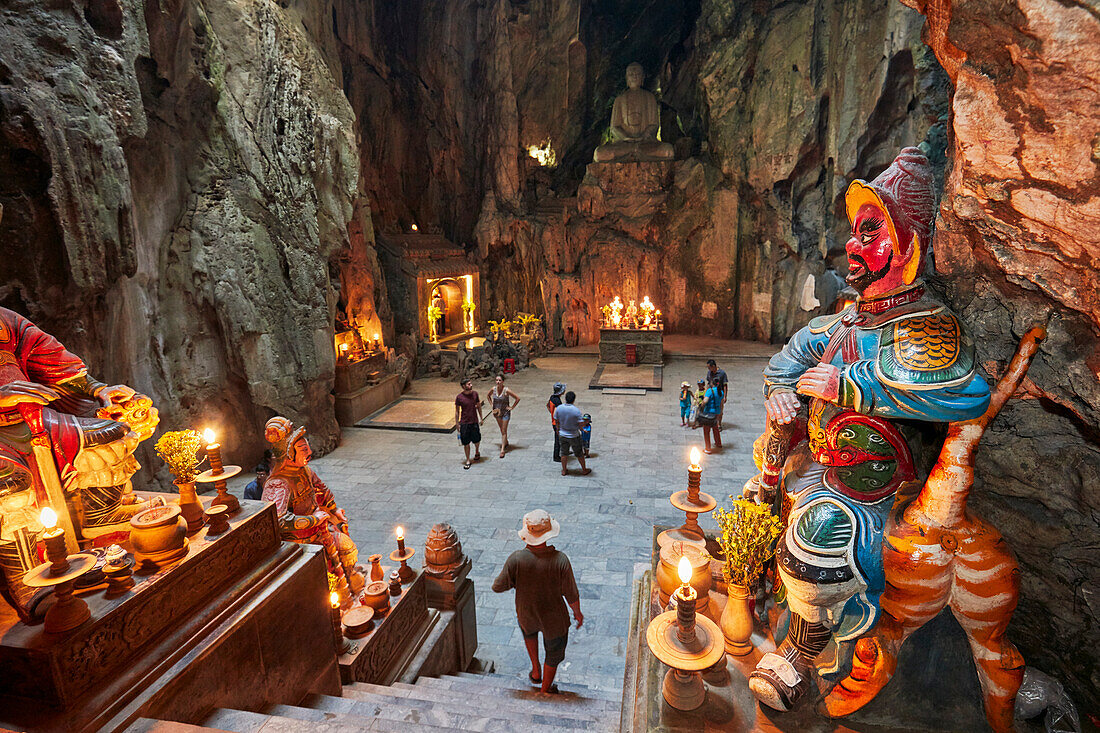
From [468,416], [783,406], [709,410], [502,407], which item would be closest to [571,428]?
[502,407]

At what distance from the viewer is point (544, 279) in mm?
18812

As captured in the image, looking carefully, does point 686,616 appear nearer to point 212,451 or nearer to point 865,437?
point 865,437

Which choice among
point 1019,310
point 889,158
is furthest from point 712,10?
point 1019,310

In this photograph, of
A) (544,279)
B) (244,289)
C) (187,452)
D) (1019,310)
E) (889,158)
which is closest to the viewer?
(1019,310)

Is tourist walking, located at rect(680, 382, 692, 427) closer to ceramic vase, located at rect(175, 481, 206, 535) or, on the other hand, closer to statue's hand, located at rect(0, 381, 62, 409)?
ceramic vase, located at rect(175, 481, 206, 535)

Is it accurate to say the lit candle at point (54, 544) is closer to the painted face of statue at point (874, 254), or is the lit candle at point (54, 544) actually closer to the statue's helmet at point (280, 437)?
the statue's helmet at point (280, 437)

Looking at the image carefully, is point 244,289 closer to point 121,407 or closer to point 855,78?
point 121,407

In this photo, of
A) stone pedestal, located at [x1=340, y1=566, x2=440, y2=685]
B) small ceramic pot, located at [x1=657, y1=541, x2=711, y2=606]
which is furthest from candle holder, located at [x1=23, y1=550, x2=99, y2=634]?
small ceramic pot, located at [x1=657, y1=541, x2=711, y2=606]

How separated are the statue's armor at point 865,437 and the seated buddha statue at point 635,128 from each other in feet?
56.1

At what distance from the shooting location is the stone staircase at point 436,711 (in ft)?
9.92

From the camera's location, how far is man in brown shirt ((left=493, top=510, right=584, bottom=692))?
3.81 meters

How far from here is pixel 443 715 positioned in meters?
3.42

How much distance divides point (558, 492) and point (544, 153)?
1605 centimetres

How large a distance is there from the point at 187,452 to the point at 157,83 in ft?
22.6
